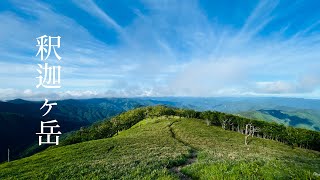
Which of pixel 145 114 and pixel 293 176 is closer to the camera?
pixel 293 176

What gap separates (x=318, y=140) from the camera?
123 meters

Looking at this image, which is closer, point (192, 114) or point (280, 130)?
point (280, 130)

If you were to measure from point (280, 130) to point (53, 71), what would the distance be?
124561mm

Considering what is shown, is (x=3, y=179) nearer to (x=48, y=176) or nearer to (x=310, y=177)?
(x=48, y=176)

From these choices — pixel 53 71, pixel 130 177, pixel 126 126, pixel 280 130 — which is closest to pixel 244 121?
pixel 280 130

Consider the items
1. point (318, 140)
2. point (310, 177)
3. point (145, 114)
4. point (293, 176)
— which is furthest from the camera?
point (145, 114)

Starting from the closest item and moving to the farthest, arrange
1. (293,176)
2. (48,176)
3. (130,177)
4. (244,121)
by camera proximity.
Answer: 1. (293,176)
2. (130,177)
3. (48,176)
4. (244,121)

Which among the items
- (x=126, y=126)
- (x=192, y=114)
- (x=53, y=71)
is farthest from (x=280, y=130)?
(x=53, y=71)

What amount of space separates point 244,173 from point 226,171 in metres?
1.26

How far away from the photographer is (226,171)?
15820mm

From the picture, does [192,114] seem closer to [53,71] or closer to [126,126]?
[126,126]

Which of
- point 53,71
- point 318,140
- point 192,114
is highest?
point 53,71

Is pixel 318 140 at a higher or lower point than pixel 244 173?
lower

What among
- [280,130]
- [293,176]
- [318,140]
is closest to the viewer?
[293,176]
